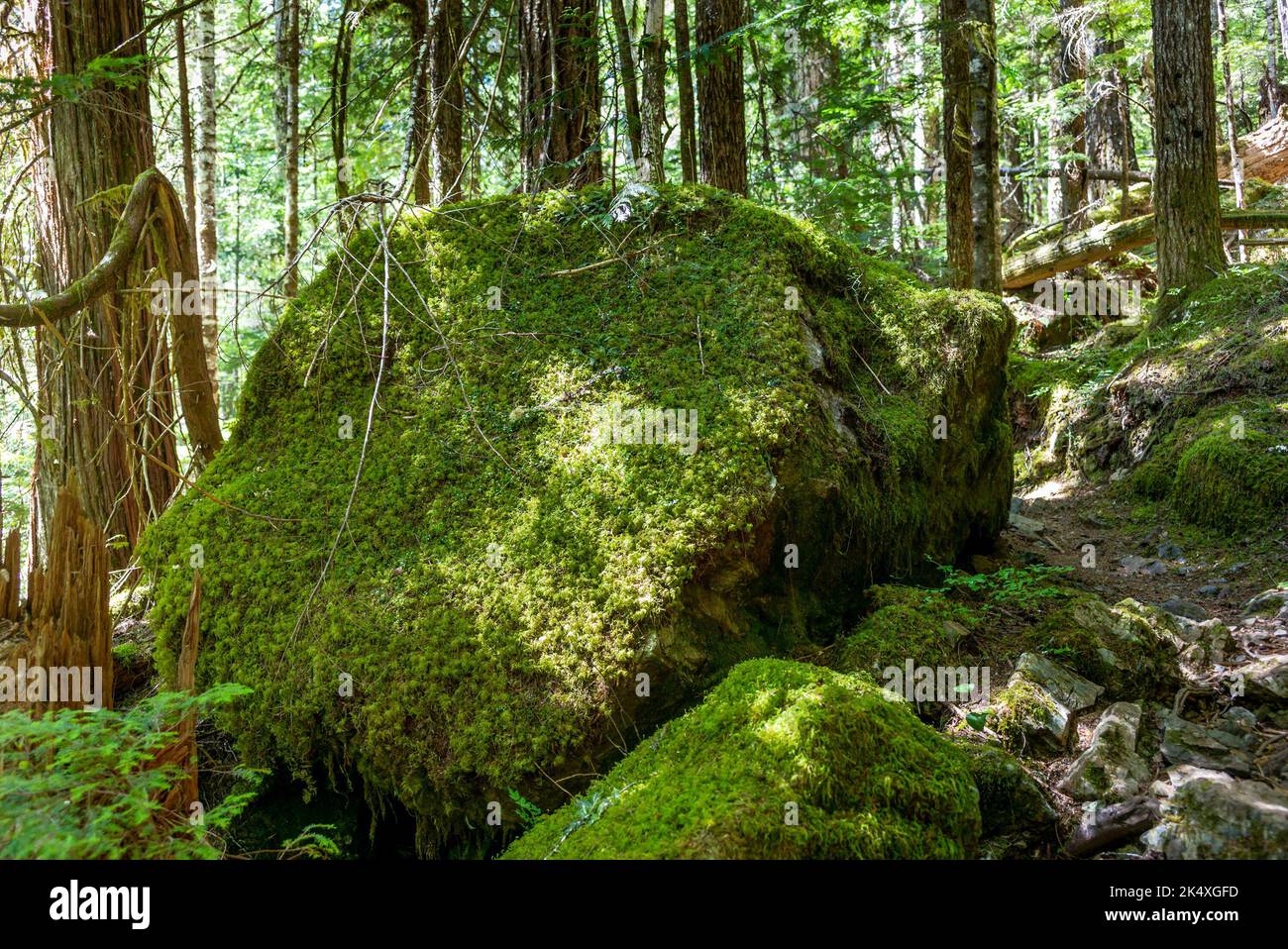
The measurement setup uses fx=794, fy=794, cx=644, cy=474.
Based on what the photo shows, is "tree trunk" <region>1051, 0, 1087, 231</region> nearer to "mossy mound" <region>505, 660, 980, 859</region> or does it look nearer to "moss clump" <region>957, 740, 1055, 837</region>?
"moss clump" <region>957, 740, 1055, 837</region>

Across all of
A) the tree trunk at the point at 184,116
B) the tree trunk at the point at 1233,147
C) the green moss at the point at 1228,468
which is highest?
the tree trunk at the point at 1233,147

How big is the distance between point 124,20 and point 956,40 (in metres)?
7.83

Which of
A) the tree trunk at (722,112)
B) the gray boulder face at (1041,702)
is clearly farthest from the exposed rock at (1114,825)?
the tree trunk at (722,112)

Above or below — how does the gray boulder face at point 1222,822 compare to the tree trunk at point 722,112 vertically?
below

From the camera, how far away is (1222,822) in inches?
103

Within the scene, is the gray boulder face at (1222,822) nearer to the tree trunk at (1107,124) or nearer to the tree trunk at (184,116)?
the tree trunk at (184,116)

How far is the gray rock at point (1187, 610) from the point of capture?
4934 millimetres

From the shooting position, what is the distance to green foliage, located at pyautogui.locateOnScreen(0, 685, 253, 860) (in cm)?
193

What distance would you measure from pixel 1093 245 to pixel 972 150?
186 inches

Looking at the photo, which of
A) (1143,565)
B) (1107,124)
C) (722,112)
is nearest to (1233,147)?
(1107,124)

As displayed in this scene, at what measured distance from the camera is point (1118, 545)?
6637 mm

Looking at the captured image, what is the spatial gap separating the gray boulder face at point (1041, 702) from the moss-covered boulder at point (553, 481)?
95cm

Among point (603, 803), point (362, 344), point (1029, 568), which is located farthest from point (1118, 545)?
point (362, 344)

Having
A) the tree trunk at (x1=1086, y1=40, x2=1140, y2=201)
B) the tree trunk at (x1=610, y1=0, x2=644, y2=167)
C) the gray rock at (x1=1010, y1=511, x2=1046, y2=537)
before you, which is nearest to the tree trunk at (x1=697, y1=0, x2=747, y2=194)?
the tree trunk at (x1=610, y1=0, x2=644, y2=167)
